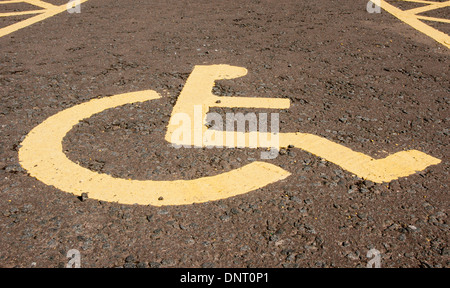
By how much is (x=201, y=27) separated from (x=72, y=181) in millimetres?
4167

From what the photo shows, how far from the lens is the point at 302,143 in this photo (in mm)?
3256

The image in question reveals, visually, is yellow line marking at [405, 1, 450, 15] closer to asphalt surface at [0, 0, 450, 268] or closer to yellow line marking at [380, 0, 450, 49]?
yellow line marking at [380, 0, 450, 49]

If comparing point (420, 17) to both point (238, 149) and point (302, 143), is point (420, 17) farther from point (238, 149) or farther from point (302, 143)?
point (238, 149)

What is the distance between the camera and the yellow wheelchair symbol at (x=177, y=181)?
2.67 metres

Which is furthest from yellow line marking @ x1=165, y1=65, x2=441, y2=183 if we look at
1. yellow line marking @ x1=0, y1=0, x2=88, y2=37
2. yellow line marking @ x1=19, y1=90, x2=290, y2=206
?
yellow line marking @ x1=0, y1=0, x2=88, y2=37

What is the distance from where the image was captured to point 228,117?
3.66m

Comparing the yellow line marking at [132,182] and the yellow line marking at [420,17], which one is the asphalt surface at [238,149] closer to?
the yellow line marking at [132,182]

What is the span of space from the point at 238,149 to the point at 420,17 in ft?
18.4

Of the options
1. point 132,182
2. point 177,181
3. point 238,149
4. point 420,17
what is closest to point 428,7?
point 420,17

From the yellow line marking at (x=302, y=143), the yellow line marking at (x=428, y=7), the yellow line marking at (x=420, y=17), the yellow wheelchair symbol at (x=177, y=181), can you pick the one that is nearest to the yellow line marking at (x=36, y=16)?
the yellow wheelchair symbol at (x=177, y=181)

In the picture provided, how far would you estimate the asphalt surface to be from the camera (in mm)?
2264
